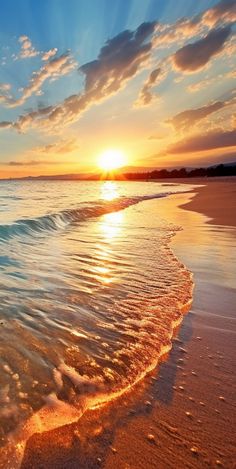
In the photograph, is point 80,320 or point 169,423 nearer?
point 169,423

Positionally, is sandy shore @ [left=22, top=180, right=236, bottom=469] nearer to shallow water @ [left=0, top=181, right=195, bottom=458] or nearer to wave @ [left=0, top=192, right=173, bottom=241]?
shallow water @ [left=0, top=181, right=195, bottom=458]

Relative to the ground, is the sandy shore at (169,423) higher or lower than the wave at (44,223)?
higher

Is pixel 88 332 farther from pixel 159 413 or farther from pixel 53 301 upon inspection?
pixel 159 413

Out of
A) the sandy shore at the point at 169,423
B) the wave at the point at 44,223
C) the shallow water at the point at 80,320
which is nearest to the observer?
the sandy shore at the point at 169,423

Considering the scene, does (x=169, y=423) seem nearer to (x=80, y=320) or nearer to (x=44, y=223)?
(x=80, y=320)

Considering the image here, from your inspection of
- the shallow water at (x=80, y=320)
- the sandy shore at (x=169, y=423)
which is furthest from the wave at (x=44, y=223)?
the sandy shore at (x=169, y=423)

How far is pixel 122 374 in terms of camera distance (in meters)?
2.56

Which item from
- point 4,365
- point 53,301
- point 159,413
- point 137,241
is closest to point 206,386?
point 159,413

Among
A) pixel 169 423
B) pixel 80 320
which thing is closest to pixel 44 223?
pixel 80 320

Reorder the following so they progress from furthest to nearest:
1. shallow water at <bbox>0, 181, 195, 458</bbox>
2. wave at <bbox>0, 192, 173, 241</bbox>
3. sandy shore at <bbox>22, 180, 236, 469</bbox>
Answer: wave at <bbox>0, 192, 173, 241</bbox>
shallow water at <bbox>0, 181, 195, 458</bbox>
sandy shore at <bbox>22, 180, 236, 469</bbox>

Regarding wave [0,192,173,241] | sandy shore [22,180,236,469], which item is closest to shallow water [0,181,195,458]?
sandy shore [22,180,236,469]

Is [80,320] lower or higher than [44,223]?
higher

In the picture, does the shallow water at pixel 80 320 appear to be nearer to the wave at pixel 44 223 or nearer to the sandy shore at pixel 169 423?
the sandy shore at pixel 169 423

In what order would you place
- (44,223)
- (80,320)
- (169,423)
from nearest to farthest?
(169,423)
(80,320)
(44,223)
